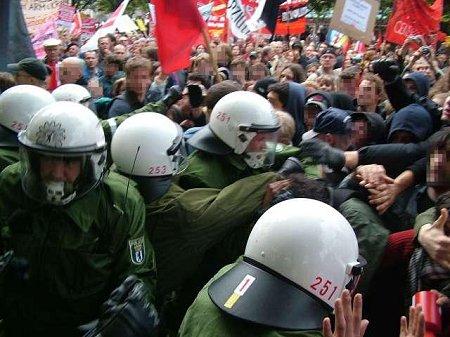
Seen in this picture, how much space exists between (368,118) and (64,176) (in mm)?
2403

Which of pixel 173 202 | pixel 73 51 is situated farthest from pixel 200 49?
pixel 173 202

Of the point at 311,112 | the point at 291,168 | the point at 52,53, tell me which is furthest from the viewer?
the point at 52,53

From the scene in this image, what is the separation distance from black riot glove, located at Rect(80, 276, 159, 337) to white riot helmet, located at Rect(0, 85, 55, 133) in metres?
1.75

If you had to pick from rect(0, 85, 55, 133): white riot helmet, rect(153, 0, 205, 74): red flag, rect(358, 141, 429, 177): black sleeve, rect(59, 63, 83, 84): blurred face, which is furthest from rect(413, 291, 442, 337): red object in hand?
rect(59, 63, 83, 84): blurred face

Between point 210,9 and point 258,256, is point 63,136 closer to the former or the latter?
point 258,256

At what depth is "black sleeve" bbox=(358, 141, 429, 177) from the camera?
3566 millimetres

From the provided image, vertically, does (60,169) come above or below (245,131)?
above

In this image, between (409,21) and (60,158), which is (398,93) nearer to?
(60,158)

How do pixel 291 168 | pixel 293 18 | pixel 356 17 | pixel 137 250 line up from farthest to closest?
1. pixel 293 18
2. pixel 356 17
3. pixel 291 168
4. pixel 137 250

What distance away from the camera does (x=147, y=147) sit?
3.22m

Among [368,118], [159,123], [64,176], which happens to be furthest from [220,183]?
[368,118]

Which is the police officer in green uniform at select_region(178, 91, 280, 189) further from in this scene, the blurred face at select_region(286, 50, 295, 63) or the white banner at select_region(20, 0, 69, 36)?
the blurred face at select_region(286, 50, 295, 63)

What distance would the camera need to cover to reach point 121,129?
3350 millimetres

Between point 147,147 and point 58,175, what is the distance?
605 millimetres
